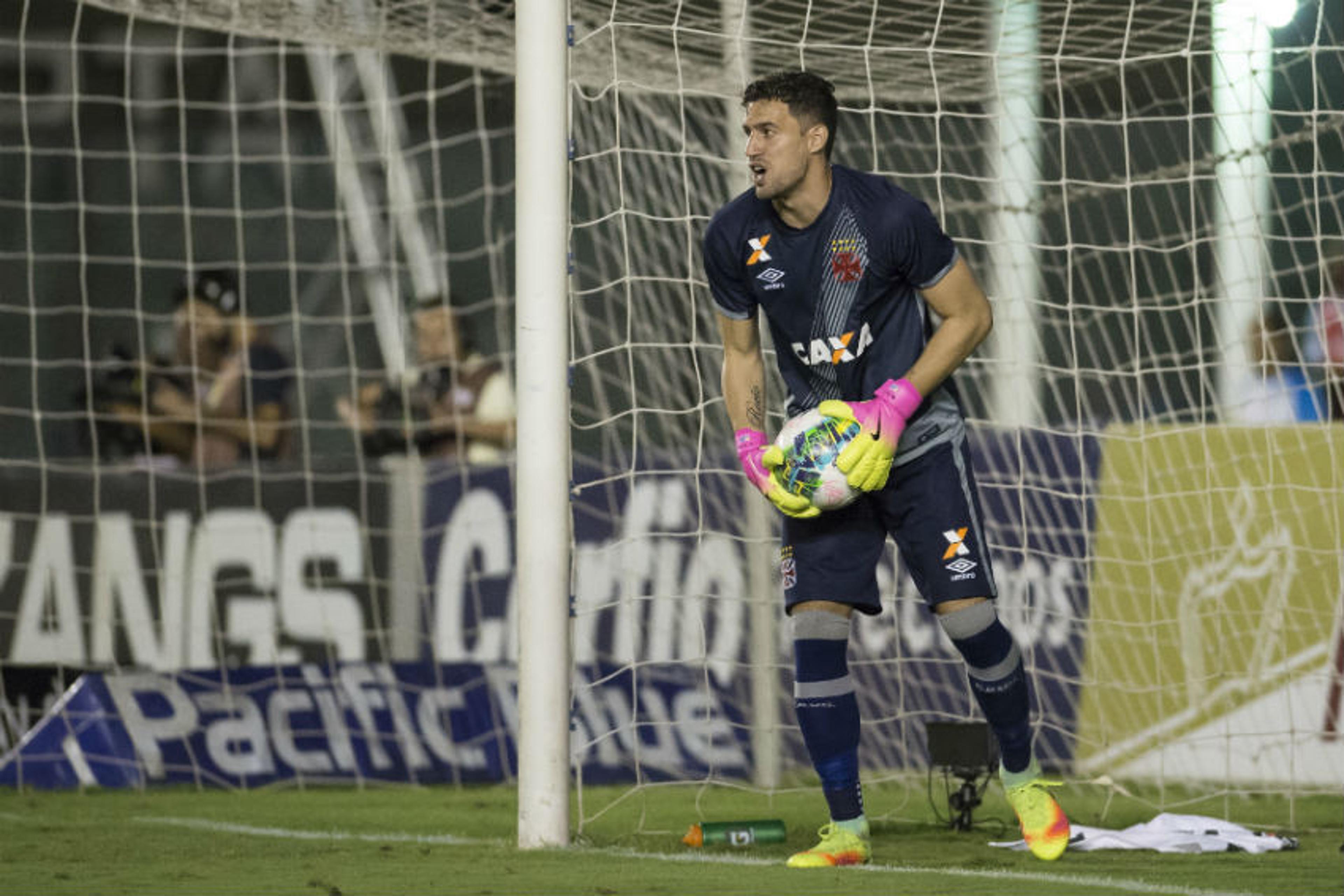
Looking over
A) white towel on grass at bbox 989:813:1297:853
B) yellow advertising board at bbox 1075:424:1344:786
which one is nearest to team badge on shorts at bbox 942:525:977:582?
white towel on grass at bbox 989:813:1297:853

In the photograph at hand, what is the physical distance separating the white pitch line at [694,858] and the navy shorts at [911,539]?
2.09 feet

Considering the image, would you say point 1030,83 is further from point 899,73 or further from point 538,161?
point 538,161

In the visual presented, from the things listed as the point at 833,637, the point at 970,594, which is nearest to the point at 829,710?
the point at 833,637

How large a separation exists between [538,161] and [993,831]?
89.5 inches

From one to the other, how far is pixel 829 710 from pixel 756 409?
76 cm

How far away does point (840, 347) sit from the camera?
16.1ft

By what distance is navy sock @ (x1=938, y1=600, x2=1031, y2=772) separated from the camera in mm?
4895

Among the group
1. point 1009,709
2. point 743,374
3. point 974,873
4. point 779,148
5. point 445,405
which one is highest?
point 779,148

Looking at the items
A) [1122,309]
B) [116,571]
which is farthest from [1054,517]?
[116,571]

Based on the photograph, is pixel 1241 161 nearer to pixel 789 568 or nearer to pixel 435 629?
pixel 789 568

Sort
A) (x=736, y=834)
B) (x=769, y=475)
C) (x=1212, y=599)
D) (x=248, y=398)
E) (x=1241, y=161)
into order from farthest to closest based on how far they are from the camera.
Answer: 1. (x=248, y=398)
2. (x=1212, y=599)
3. (x=1241, y=161)
4. (x=736, y=834)
5. (x=769, y=475)

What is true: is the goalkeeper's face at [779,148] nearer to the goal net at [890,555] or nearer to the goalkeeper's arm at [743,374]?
the goalkeeper's arm at [743,374]

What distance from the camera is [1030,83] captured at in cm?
782

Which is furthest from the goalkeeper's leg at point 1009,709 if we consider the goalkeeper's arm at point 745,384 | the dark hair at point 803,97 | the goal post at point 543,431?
the dark hair at point 803,97
